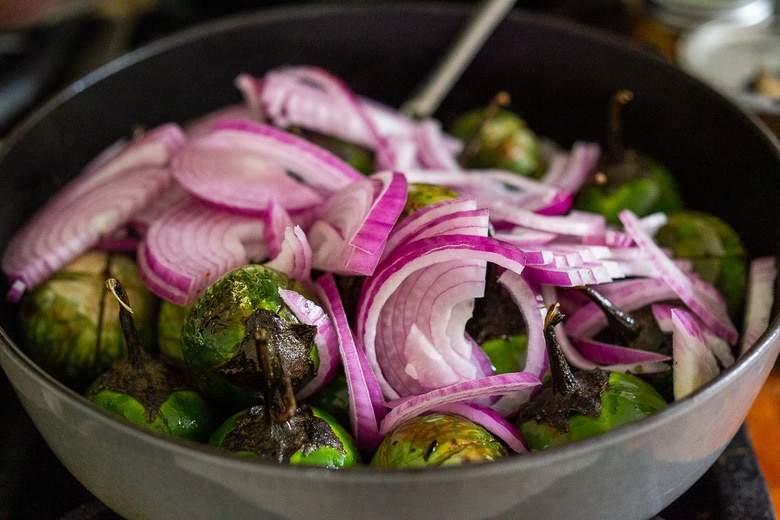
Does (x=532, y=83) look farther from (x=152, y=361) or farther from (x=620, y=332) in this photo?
(x=152, y=361)

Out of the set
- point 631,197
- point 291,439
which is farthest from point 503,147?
point 291,439

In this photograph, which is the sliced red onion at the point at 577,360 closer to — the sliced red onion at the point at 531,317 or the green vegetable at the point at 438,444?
the sliced red onion at the point at 531,317

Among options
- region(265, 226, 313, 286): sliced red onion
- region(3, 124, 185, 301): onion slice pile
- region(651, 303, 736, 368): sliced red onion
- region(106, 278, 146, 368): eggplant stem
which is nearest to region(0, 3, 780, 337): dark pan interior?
region(3, 124, 185, 301): onion slice pile

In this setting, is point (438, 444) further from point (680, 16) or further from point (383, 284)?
point (680, 16)

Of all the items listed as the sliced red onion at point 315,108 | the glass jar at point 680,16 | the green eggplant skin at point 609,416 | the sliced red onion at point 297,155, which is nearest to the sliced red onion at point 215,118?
the sliced red onion at point 315,108

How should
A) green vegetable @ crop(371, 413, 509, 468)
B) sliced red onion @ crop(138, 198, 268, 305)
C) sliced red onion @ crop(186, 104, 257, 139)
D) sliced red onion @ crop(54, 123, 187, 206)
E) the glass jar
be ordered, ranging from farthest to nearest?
the glass jar < sliced red onion @ crop(186, 104, 257, 139) < sliced red onion @ crop(54, 123, 187, 206) < sliced red onion @ crop(138, 198, 268, 305) < green vegetable @ crop(371, 413, 509, 468)

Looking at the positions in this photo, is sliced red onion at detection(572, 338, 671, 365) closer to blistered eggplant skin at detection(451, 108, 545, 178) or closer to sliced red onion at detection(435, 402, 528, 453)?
sliced red onion at detection(435, 402, 528, 453)
